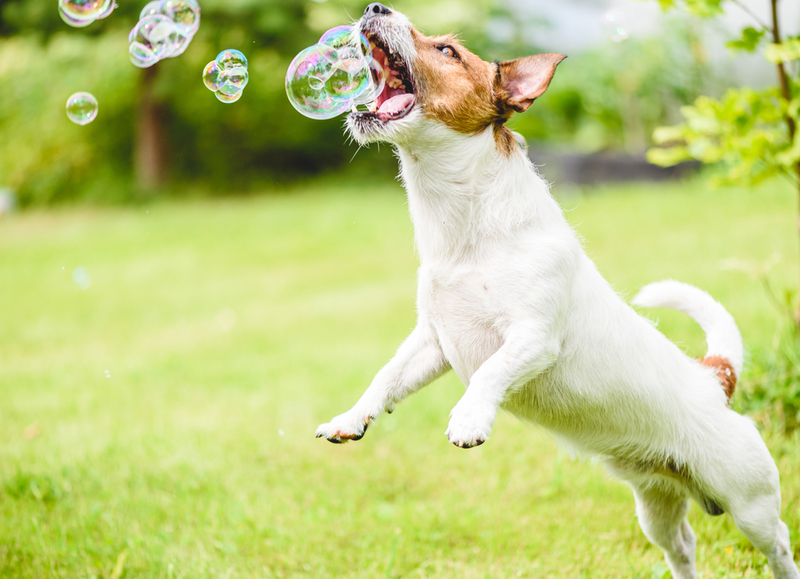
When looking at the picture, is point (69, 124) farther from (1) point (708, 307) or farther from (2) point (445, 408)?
(1) point (708, 307)

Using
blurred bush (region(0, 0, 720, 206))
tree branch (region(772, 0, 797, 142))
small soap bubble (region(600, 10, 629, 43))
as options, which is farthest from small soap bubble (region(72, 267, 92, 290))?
tree branch (region(772, 0, 797, 142))

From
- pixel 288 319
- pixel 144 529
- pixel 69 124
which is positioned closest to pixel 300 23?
pixel 69 124

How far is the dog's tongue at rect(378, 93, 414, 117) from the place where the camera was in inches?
104

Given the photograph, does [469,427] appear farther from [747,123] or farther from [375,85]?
[747,123]

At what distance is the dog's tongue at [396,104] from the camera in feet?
8.64

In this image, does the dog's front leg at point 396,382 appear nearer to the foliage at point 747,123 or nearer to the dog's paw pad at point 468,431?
the dog's paw pad at point 468,431

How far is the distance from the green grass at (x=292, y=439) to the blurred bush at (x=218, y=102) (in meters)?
5.56

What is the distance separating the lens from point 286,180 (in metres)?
18.2

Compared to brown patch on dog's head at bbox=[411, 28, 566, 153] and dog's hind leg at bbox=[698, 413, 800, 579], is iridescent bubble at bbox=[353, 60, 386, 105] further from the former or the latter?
dog's hind leg at bbox=[698, 413, 800, 579]

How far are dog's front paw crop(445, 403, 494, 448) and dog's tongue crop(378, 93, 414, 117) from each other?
3.74 ft

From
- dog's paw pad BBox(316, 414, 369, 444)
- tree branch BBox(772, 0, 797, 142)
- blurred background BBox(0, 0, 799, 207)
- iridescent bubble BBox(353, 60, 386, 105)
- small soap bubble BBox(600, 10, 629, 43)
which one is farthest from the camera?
blurred background BBox(0, 0, 799, 207)

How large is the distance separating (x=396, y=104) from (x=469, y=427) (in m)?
1.26

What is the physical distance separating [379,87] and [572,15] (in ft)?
47.3

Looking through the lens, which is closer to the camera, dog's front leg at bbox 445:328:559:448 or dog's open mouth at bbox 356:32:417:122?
dog's front leg at bbox 445:328:559:448
